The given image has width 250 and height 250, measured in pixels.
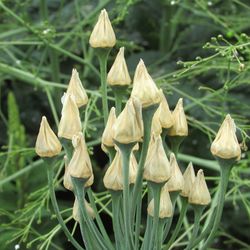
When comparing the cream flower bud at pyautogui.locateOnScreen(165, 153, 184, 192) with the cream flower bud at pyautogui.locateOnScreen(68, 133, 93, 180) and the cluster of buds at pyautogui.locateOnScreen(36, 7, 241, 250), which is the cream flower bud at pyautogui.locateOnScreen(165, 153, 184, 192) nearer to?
the cluster of buds at pyautogui.locateOnScreen(36, 7, 241, 250)

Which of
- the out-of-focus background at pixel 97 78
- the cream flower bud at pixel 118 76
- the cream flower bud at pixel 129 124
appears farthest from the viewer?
the out-of-focus background at pixel 97 78

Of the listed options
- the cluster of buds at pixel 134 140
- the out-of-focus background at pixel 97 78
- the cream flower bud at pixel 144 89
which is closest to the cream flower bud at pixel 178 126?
the cluster of buds at pixel 134 140

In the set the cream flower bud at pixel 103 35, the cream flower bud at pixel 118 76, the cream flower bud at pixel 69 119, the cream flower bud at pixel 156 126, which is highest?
the cream flower bud at pixel 103 35

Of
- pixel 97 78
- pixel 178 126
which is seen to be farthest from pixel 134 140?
pixel 97 78

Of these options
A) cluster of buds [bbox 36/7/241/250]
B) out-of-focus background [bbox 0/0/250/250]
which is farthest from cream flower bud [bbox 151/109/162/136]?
out-of-focus background [bbox 0/0/250/250]

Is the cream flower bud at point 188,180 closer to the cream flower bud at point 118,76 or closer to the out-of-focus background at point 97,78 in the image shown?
the cream flower bud at point 118,76

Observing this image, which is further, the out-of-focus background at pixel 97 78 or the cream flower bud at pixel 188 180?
the out-of-focus background at pixel 97 78

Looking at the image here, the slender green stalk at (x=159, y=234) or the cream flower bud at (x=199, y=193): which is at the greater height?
the cream flower bud at (x=199, y=193)

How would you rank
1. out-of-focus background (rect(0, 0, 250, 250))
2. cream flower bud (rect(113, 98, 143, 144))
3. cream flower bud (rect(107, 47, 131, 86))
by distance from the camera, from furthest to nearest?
out-of-focus background (rect(0, 0, 250, 250)), cream flower bud (rect(107, 47, 131, 86)), cream flower bud (rect(113, 98, 143, 144))
